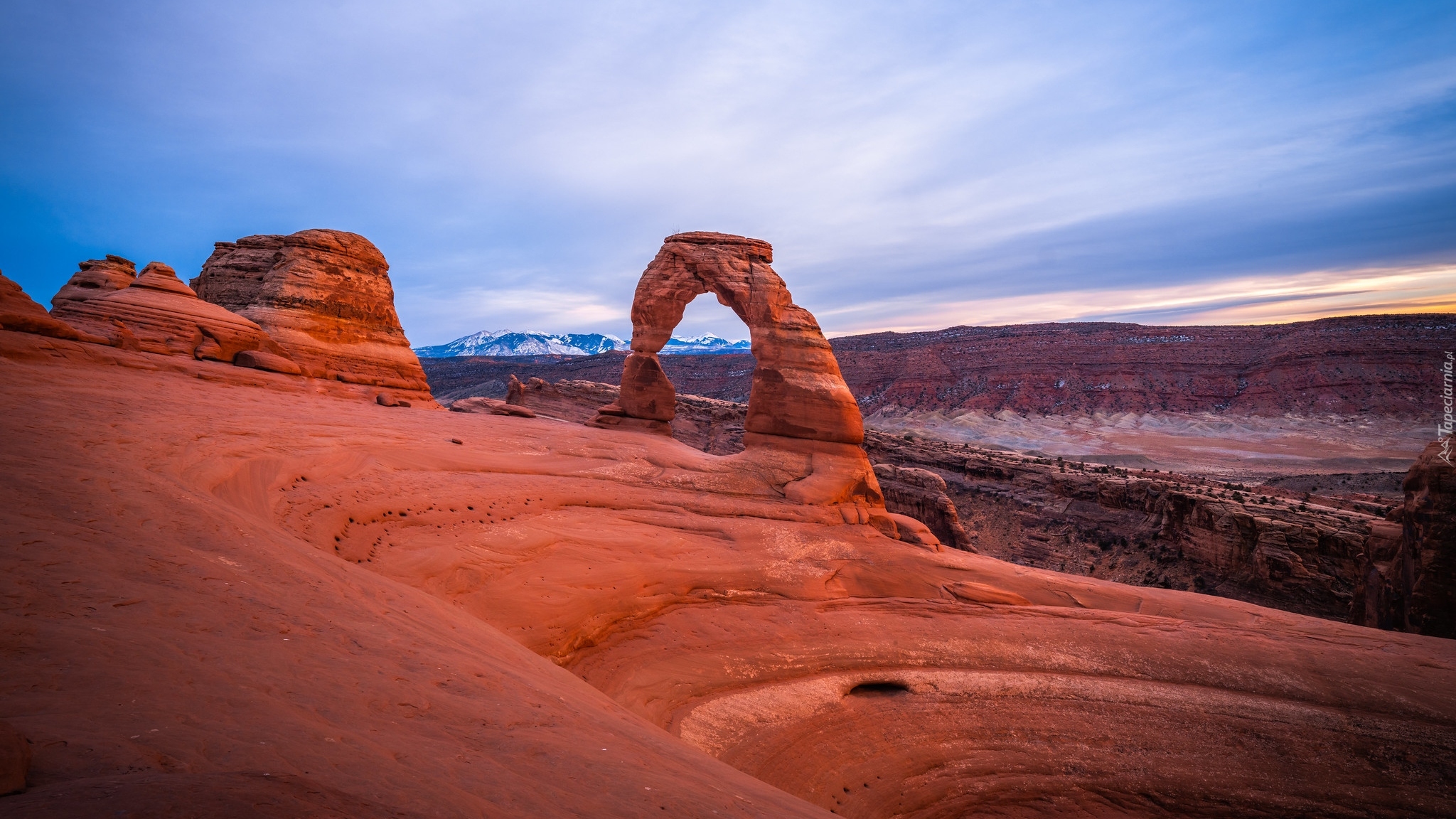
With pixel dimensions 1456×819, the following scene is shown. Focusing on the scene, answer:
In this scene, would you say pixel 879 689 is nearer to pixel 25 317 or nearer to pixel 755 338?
pixel 755 338

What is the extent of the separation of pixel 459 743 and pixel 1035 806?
6.73 metres

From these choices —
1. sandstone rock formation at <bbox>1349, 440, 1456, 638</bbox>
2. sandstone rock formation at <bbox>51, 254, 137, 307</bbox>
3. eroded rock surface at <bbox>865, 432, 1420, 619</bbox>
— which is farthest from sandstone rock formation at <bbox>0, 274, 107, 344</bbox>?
eroded rock surface at <bbox>865, 432, 1420, 619</bbox>

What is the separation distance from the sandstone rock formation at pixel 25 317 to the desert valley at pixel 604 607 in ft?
0.39

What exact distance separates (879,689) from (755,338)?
32.7ft

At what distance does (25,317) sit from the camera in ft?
39.5

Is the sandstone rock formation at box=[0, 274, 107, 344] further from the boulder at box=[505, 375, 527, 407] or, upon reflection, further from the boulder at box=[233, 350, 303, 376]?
the boulder at box=[505, 375, 527, 407]

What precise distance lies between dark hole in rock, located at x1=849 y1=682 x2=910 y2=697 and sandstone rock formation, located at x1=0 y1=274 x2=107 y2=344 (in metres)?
17.1

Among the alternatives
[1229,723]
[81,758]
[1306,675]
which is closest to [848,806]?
[1229,723]

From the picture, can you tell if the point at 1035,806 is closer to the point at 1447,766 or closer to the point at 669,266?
the point at 1447,766

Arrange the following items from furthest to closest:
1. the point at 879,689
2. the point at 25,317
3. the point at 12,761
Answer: the point at 25,317, the point at 879,689, the point at 12,761

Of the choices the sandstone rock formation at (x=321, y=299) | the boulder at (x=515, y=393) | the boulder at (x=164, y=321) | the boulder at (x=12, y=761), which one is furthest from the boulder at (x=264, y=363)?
the boulder at (x=12, y=761)

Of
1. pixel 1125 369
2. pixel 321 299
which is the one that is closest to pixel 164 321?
pixel 321 299

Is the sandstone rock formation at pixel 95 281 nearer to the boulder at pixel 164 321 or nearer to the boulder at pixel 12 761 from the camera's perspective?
the boulder at pixel 164 321

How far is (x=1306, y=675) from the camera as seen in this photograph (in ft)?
28.2
